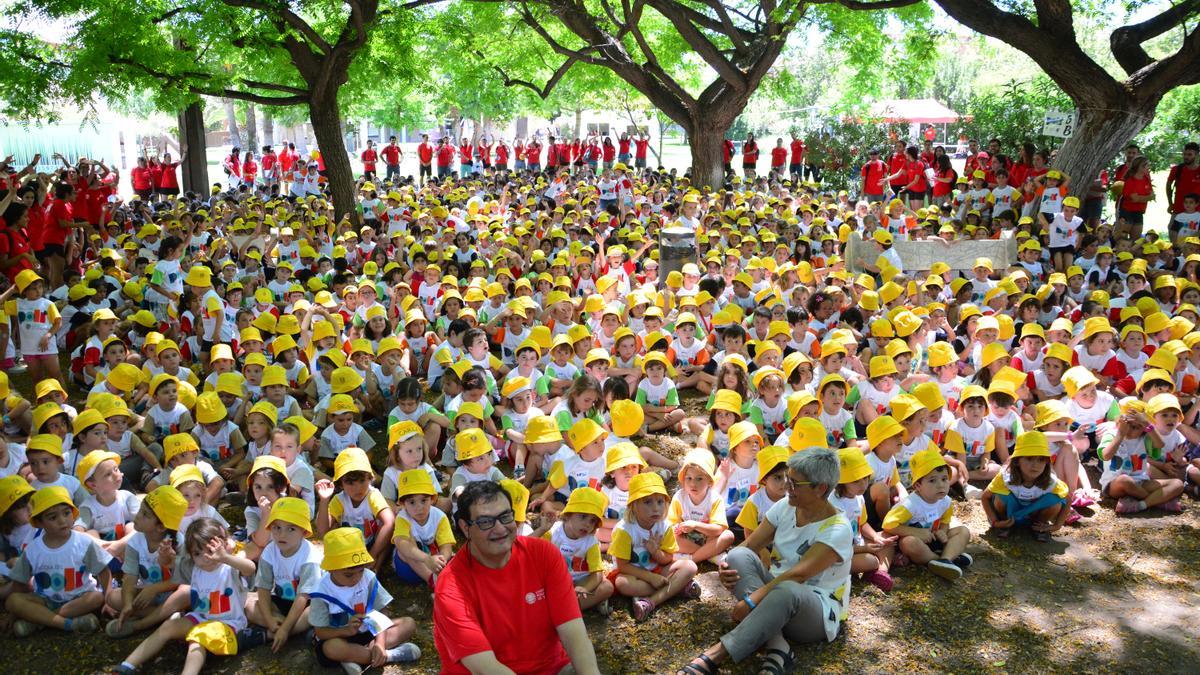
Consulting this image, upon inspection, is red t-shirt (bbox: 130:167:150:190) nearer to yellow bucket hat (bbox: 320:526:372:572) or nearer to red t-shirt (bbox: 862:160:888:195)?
red t-shirt (bbox: 862:160:888:195)

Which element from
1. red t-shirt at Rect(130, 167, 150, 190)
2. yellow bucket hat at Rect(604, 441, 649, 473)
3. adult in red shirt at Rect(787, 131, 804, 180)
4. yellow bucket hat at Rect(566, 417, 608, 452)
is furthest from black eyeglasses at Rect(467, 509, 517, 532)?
adult in red shirt at Rect(787, 131, 804, 180)

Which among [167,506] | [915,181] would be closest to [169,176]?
[915,181]

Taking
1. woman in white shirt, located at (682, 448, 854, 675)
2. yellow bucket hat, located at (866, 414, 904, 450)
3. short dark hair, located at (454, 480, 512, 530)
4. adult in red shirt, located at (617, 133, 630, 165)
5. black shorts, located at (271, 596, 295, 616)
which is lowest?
black shorts, located at (271, 596, 295, 616)

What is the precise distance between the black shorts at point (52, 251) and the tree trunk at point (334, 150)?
Answer: 411cm

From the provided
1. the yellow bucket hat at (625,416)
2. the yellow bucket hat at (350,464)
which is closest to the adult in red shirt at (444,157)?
the yellow bucket hat at (625,416)

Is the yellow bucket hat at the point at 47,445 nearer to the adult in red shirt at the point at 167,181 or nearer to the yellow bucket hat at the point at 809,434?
the yellow bucket hat at the point at 809,434

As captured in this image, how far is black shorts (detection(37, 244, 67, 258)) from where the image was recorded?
12.3 metres

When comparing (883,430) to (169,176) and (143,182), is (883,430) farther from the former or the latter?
(143,182)

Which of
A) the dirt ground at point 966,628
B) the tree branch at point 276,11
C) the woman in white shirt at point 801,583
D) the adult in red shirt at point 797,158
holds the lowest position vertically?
the dirt ground at point 966,628

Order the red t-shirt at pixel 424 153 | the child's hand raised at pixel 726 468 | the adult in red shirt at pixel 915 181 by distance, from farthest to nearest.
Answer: the red t-shirt at pixel 424 153
the adult in red shirt at pixel 915 181
the child's hand raised at pixel 726 468

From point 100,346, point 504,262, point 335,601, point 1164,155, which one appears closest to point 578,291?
point 504,262

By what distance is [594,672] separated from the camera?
134 inches

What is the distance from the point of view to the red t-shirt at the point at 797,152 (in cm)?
2683

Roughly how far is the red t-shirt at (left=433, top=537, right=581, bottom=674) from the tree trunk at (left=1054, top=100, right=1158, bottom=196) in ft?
45.0
